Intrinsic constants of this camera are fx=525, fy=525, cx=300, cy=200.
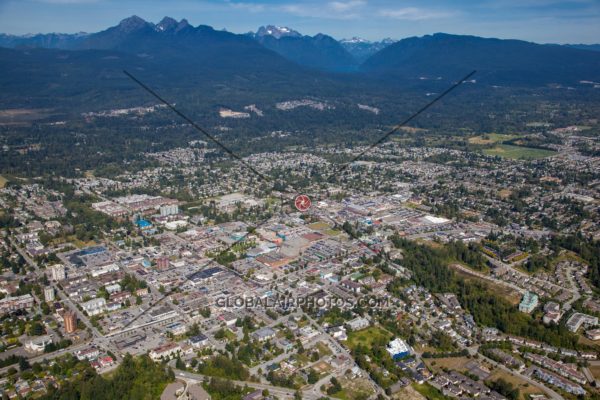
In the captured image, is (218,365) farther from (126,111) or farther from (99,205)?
(126,111)

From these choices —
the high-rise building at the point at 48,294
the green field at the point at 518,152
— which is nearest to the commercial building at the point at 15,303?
the high-rise building at the point at 48,294

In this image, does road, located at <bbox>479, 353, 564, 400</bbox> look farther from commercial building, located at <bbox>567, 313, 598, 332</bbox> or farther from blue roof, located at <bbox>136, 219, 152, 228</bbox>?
blue roof, located at <bbox>136, 219, 152, 228</bbox>

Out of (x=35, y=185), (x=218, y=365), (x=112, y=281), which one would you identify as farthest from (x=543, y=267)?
(x=35, y=185)

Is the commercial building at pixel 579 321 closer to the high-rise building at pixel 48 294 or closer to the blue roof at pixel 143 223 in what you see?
the high-rise building at pixel 48 294

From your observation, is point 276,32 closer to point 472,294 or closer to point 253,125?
point 253,125

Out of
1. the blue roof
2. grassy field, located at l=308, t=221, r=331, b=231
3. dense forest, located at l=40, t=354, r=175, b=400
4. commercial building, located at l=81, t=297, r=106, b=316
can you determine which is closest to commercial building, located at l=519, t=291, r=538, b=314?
grassy field, located at l=308, t=221, r=331, b=231

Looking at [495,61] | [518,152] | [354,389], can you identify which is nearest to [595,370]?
[354,389]
